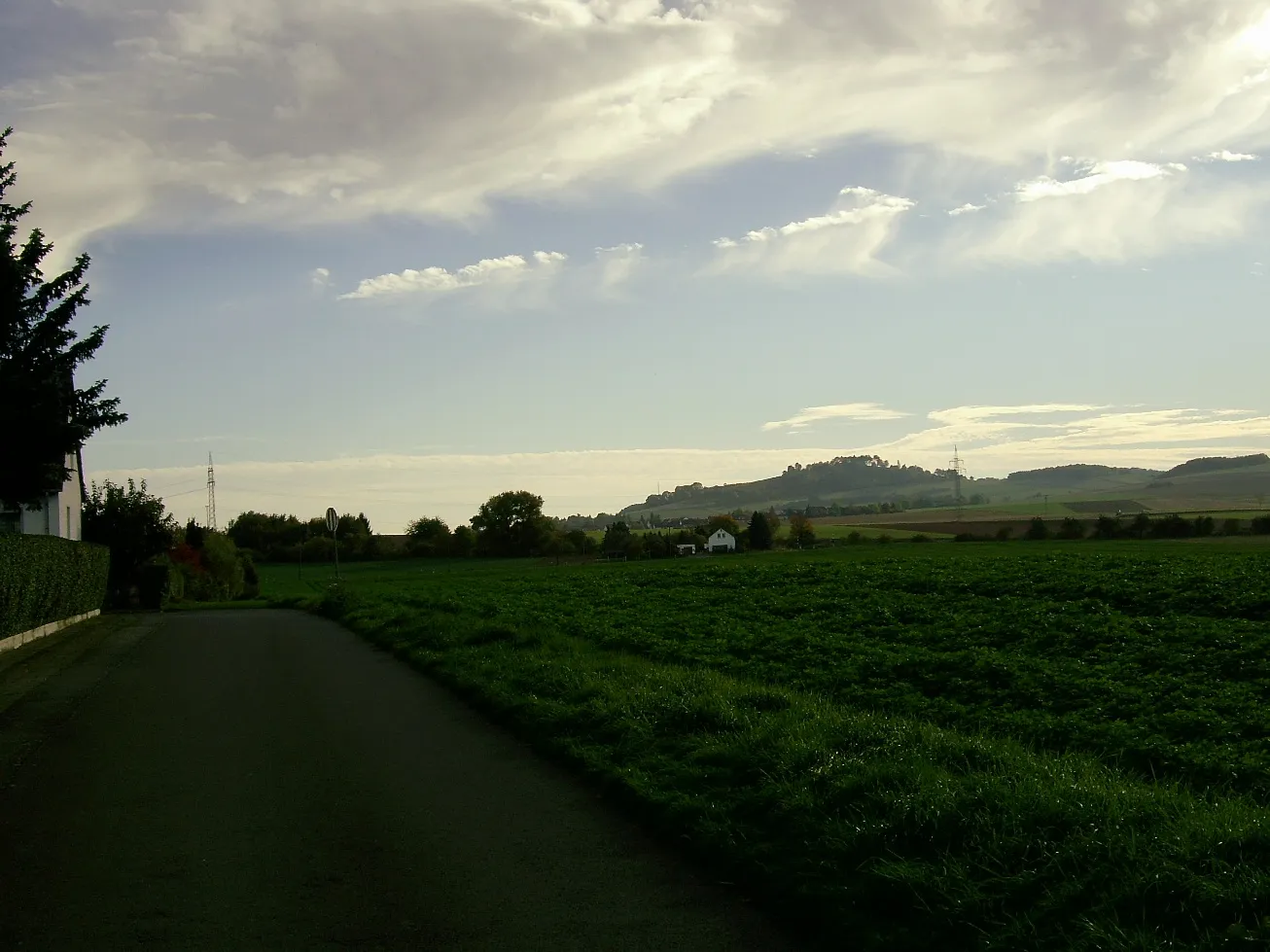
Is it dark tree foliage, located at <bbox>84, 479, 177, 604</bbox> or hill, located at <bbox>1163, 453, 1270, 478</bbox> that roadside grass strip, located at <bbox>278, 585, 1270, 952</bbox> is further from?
hill, located at <bbox>1163, 453, 1270, 478</bbox>

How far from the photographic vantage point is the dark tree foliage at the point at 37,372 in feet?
66.8

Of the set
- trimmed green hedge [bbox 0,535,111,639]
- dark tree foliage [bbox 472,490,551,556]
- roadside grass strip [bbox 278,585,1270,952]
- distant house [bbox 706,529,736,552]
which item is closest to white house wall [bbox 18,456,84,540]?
trimmed green hedge [bbox 0,535,111,639]

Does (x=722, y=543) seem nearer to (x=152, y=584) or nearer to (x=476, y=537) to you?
(x=476, y=537)

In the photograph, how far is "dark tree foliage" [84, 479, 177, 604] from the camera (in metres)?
47.0

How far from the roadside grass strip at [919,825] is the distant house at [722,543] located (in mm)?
80141

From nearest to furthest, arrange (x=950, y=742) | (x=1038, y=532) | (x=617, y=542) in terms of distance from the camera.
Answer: (x=950, y=742) → (x=1038, y=532) → (x=617, y=542)

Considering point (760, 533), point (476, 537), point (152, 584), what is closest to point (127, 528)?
point (152, 584)

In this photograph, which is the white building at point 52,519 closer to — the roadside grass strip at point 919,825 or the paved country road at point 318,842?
the paved country road at point 318,842

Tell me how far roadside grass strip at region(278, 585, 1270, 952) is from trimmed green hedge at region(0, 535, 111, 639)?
1383 centimetres

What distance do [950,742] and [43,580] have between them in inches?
837

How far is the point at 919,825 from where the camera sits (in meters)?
6.29

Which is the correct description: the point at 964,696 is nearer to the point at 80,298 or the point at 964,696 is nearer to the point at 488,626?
the point at 488,626

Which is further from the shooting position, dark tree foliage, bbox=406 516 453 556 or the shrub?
dark tree foliage, bbox=406 516 453 556

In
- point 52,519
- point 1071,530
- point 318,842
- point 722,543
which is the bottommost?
point 318,842
